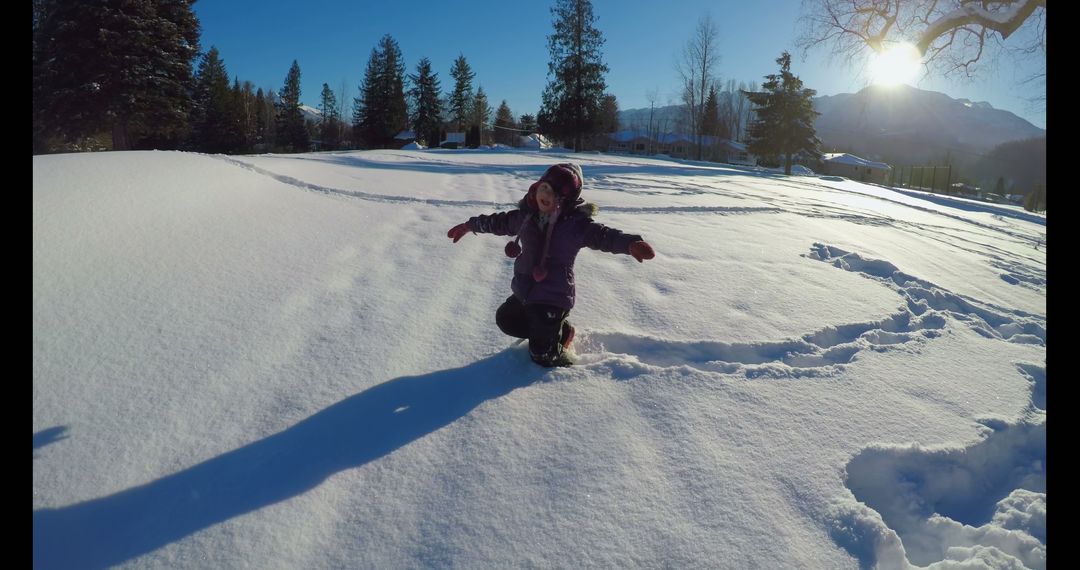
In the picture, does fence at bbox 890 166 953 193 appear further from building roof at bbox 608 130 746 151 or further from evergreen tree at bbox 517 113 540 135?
evergreen tree at bbox 517 113 540 135

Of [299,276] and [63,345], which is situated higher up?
[299,276]

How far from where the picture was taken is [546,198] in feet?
7.39

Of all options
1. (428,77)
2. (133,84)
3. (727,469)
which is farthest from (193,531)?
(428,77)

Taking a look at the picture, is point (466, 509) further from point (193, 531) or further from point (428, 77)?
point (428, 77)

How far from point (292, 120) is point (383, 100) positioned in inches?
427

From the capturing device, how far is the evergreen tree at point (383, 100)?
4053cm

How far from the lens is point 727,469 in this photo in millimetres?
1671

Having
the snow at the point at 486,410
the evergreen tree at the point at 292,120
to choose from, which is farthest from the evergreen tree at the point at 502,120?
the snow at the point at 486,410

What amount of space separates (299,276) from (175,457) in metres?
1.60

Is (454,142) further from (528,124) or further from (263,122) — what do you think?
(263,122)

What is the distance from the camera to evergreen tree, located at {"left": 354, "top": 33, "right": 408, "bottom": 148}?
40.5 meters

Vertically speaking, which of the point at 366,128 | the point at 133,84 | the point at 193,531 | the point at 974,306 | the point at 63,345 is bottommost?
the point at 193,531

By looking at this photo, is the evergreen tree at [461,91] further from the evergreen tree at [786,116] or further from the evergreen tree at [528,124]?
the evergreen tree at [786,116]

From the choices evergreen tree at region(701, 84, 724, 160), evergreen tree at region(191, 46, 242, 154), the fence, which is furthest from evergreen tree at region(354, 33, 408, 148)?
the fence
